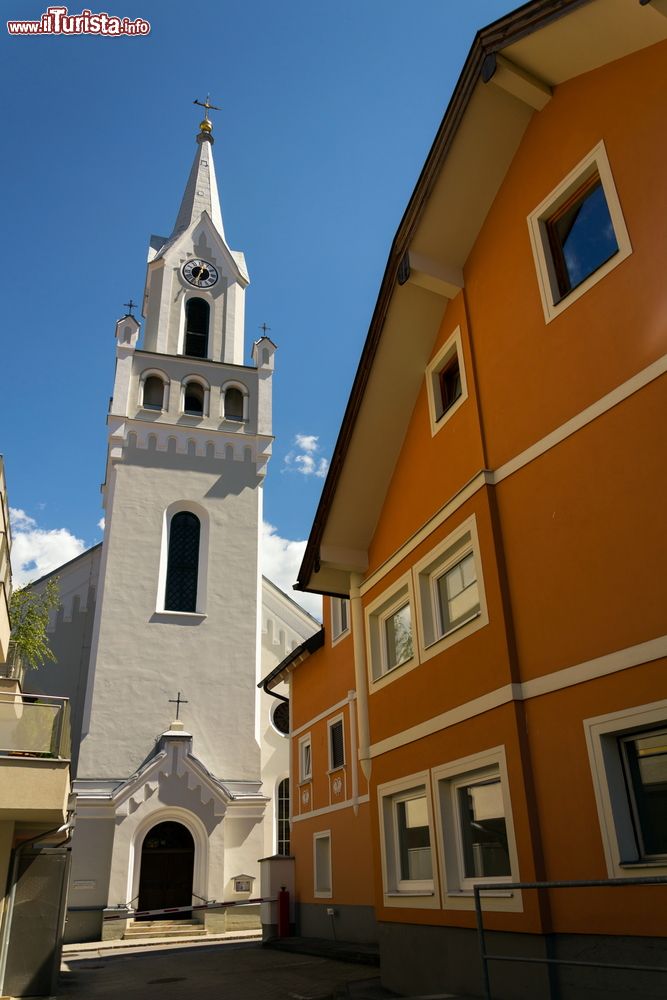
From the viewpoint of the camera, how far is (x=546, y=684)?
7980mm

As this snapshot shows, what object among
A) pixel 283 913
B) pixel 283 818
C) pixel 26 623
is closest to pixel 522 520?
pixel 283 913

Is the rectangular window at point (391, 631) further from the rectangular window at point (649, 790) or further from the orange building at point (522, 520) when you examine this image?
the rectangular window at point (649, 790)

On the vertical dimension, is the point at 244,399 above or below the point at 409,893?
above

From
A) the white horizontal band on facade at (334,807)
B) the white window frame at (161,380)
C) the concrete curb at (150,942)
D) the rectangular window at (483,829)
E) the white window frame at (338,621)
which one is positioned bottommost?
the concrete curb at (150,942)

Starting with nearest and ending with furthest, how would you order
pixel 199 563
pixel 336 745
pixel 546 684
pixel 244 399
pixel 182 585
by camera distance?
pixel 546 684
pixel 336 745
pixel 182 585
pixel 199 563
pixel 244 399

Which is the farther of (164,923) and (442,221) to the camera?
(164,923)

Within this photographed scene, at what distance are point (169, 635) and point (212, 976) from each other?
47.3 feet

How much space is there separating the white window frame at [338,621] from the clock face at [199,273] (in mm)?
20140

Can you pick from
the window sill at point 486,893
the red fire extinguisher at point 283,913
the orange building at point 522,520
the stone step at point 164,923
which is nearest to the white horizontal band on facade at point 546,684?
the orange building at point 522,520

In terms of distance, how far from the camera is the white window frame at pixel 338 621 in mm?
17842

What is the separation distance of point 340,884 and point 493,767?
9892 millimetres

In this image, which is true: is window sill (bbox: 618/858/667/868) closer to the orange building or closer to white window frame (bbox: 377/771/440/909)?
the orange building

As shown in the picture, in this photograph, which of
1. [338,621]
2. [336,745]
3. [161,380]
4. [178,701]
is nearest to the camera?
[336,745]

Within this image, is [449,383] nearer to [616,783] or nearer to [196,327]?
[616,783]
